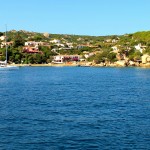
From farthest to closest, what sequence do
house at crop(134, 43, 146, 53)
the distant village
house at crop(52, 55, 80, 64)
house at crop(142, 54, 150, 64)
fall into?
house at crop(52, 55, 80, 64), house at crop(134, 43, 146, 53), the distant village, house at crop(142, 54, 150, 64)

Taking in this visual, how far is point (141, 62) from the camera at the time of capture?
125000 mm

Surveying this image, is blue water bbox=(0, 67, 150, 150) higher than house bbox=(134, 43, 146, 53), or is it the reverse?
house bbox=(134, 43, 146, 53)

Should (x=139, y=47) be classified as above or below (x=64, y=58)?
above

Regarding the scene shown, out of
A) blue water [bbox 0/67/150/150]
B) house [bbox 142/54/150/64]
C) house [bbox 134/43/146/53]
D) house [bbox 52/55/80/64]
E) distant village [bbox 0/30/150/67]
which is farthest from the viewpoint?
house [bbox 52/55/80/64]

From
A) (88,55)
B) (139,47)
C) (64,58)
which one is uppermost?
(139,47)

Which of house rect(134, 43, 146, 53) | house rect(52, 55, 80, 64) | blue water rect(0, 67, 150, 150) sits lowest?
blue water rect(0, 67, 150, 150)

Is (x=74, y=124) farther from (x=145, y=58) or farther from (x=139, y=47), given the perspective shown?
(x=139, y=47)

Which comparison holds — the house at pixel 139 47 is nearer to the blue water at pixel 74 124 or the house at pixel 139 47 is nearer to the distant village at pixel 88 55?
the distant village at pixel 88 55

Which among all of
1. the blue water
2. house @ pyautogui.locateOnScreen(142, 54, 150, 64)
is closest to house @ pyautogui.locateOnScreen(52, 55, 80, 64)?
house @ pyautogui.locateOnScreen(142, 54, 150, 64)

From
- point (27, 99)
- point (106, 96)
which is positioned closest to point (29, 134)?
point (27, 99)

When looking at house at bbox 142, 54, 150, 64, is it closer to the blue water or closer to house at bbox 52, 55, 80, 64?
house at bbox 52, 55, 80, 64

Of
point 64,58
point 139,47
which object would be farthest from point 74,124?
point 64,58

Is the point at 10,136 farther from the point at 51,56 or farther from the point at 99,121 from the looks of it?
the point at 51,56

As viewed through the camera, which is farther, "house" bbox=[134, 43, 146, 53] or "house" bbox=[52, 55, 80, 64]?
"house" bbox=[52, 55, 80, 64]
